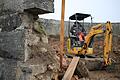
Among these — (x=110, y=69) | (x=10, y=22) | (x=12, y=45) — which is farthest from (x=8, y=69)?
(x=110, y=69)

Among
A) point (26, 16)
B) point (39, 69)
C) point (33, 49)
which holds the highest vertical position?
point (26, 16)

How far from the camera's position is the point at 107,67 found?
9.61 meters

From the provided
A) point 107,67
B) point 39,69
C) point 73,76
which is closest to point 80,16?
point 107,67

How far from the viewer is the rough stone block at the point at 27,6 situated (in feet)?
10.2

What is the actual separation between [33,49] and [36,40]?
6.6 inches

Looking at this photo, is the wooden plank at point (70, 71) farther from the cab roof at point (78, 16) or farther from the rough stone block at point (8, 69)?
the cab roof at point (78, 16)

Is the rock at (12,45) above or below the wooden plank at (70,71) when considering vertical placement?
above

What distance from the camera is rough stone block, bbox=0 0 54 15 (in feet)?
10.2

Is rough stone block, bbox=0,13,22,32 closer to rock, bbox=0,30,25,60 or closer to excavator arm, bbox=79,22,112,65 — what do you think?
rock, bbox=0,30,25,60

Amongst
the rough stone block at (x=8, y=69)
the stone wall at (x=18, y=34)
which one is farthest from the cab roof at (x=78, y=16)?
the rough stone block at (x=8, y=69)

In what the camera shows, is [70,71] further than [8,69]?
Yes

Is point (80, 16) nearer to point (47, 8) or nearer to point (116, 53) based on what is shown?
point (116, 53)

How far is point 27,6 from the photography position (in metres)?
3.12

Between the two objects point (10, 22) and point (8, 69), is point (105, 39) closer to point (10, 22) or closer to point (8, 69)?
point (10, 22)
